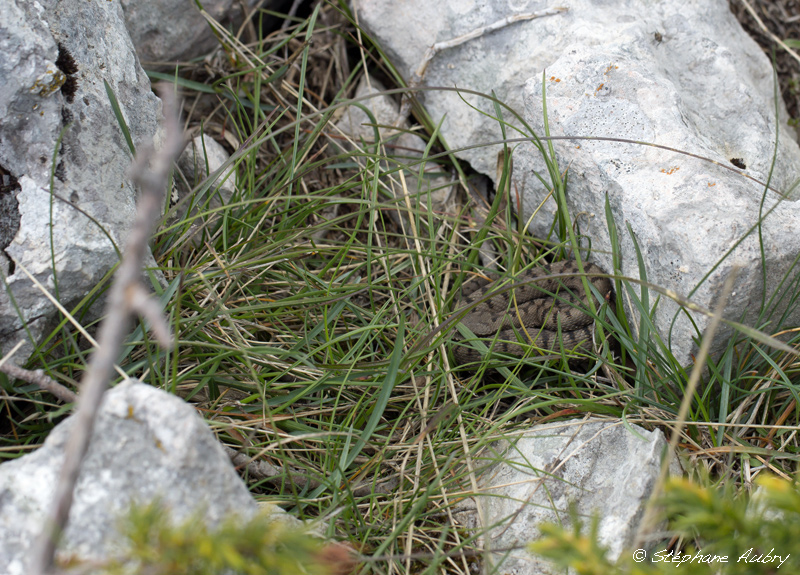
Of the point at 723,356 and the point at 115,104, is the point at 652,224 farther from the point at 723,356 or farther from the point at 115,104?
the point at 115,104

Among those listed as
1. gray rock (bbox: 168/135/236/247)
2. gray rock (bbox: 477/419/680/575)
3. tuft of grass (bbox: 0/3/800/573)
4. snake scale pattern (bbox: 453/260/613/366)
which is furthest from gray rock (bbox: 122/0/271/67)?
gray rock (bbox: 477/419/680/575)

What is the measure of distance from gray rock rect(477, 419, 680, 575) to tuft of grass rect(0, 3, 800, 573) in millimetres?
94

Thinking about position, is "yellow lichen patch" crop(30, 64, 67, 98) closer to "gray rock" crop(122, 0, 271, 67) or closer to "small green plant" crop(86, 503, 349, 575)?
"gray rock" crop(122, 0, 271, 67)

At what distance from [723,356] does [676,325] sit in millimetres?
226

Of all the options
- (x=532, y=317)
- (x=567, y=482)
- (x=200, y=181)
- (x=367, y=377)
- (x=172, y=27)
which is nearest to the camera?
(x=567, y=482)

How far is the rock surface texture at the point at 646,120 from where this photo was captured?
268 cm

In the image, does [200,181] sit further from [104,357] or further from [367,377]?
[104,357]

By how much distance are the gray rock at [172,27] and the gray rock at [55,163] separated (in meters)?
0.86

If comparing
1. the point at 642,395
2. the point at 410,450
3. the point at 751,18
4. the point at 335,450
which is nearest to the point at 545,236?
the point at 642,395

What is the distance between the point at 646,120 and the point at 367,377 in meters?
1.85

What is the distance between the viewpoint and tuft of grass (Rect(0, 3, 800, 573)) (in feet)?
7.86

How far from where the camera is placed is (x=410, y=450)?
2656 millimetres

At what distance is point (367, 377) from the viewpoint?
279cm

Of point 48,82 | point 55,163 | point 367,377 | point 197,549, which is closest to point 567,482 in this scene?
point 367,377
